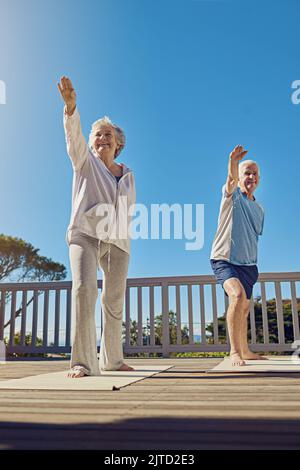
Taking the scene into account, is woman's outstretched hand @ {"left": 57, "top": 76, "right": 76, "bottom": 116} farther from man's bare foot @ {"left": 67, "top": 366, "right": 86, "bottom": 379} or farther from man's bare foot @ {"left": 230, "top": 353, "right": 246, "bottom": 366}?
man's bare foot @ {"left": 230, "top": 353, "right": 246, "bottom": 366}

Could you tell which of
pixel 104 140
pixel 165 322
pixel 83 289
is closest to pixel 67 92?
pixel 104 140

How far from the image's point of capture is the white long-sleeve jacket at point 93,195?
1.97 metres

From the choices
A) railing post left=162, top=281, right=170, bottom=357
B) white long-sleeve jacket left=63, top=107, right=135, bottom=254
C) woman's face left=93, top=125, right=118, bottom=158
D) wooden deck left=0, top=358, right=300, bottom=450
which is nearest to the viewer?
wooden deck left=0, top=358, right=300, bottom=450

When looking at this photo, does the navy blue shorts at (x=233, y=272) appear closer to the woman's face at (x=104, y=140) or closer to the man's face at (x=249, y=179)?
the man's face at (x=249, y=179)

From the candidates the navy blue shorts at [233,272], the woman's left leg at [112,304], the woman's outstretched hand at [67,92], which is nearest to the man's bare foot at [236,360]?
the navy blue shorts at [233,272]

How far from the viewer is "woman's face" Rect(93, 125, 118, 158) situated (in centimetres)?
225

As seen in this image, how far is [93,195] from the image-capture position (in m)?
2.05

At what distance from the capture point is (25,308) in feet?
14.0

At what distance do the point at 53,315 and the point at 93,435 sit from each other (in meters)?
3.65

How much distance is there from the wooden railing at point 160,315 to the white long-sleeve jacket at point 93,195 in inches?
76.7

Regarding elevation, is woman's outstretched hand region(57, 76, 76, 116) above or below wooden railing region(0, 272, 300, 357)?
above

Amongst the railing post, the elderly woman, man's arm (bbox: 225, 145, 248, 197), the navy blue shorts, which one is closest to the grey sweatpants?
the elderly woman

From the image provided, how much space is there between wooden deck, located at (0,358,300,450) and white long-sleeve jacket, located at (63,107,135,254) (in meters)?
0.90

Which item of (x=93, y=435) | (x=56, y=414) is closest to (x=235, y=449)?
(x=93, y=435)
